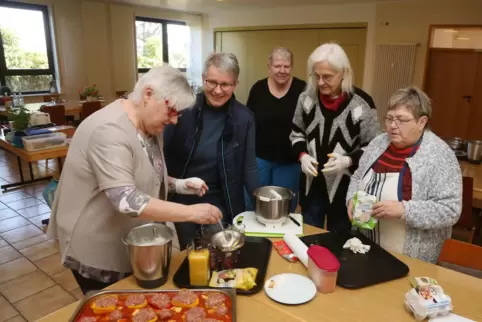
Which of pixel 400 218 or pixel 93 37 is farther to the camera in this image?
pixel 93 37

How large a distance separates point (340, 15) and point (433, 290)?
5.67 m

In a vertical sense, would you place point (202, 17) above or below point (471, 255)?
above

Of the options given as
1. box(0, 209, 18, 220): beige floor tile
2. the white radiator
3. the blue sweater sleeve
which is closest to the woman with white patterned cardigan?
the blue sweater sleeve

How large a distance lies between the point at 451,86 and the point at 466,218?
3837mm

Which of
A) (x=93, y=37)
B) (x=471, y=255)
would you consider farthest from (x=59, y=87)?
(x=471, y=255)

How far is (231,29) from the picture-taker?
7.34 metres

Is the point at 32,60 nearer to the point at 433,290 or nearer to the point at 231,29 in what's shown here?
the point at 231,29

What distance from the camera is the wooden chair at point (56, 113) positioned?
4.59 meters

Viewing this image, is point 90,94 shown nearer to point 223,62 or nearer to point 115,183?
point 223,62

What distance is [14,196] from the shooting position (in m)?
3.96

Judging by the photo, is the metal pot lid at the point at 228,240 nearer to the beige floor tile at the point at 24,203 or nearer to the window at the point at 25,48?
the beige floor tile at the point at 24,203

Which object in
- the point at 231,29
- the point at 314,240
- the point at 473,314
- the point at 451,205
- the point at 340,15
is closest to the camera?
the point at 473,314

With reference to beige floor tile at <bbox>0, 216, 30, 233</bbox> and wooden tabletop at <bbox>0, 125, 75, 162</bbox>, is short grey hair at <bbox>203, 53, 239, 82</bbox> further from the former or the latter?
beige floor tile at <bbox>0, 216, 30, 233</bbox>

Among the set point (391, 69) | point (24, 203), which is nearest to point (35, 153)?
point (24, 203)
